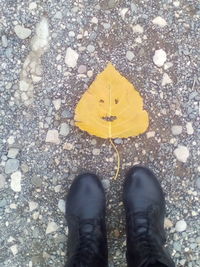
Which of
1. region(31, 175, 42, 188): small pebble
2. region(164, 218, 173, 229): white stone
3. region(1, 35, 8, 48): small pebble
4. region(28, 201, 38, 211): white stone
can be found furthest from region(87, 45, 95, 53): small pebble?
region(164, 218, 173, 229): white stone

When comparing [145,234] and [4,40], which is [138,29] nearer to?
[4,40]

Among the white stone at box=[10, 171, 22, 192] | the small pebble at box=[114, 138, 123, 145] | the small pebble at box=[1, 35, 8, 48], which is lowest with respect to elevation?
the white stone at box=[10, 171, 22, 192]

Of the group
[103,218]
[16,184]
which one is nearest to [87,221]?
[103,218]

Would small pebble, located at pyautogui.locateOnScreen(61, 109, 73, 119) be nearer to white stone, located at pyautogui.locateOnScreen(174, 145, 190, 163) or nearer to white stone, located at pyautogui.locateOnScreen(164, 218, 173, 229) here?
white stone, located at pyautogui.locateOnScreen(174, 145, 190, 163)

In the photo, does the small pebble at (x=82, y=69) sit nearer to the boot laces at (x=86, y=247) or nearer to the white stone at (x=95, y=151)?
the white stone at (x=95, y=151)

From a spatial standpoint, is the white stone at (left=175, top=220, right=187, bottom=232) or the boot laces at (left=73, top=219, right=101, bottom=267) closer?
the boot laces at (left=73, top=219, right=101, bottom=267)

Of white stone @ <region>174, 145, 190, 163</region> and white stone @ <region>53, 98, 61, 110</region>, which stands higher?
white stone @ <region>53, 98, 61, 110</region>
